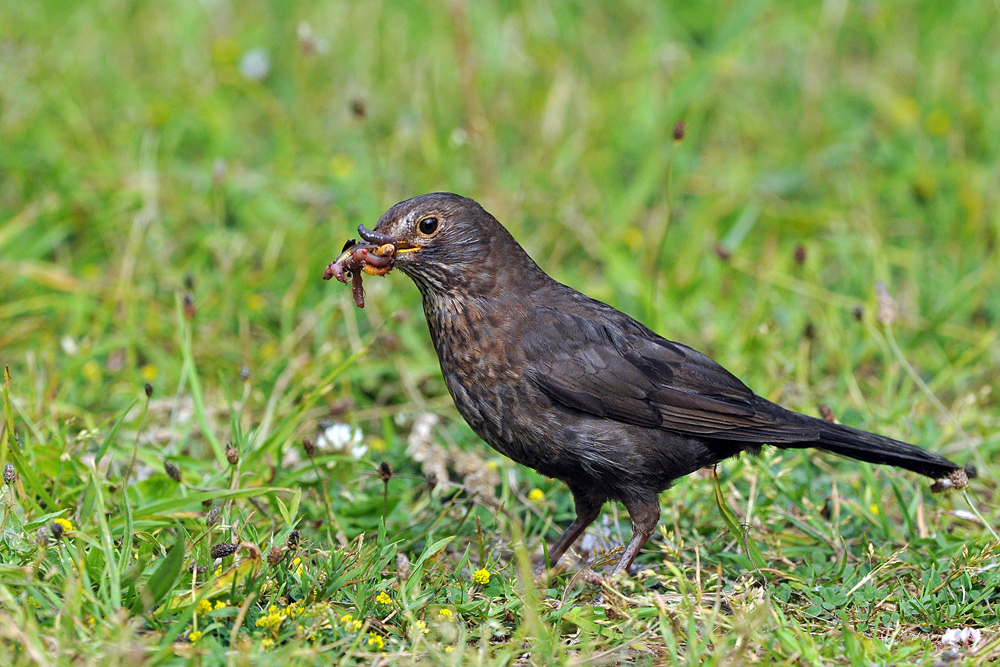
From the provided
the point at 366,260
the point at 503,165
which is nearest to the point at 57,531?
the point at 366,260

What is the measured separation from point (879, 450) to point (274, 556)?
2084mm

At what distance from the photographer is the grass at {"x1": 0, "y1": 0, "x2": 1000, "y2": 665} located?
308 centimetres

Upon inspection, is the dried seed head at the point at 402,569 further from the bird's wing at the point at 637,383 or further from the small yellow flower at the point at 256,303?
the small yellow flower at the point at 256,303

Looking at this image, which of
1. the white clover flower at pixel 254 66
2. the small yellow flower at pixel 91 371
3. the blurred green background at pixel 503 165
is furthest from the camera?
the white clover flower at pixel 254 66

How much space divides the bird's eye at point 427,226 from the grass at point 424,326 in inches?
26.8

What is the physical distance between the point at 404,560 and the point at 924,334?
3.36 m

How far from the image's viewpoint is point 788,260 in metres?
5.94

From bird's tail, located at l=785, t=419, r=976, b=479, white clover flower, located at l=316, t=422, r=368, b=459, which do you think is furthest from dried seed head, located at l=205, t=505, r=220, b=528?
bird's tail, located at l=785, t=419, r=976, b=479

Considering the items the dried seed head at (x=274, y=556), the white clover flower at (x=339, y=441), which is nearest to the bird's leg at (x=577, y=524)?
the white clover flower at (x=339, y=441)

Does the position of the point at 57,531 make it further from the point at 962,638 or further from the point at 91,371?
the point at 962,638

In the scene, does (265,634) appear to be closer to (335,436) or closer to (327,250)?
(335,436)

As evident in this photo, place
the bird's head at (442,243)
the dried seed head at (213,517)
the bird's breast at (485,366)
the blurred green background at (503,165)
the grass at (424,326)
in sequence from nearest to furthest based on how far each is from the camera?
the grass at (424,326) < the dried seed head at (213,517) < the bird's breast at (485,366) < the bird's head at (442,243) < the blurred green background at (503,165)

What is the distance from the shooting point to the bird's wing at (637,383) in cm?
348

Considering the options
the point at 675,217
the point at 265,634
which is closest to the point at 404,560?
the point at 265,634
